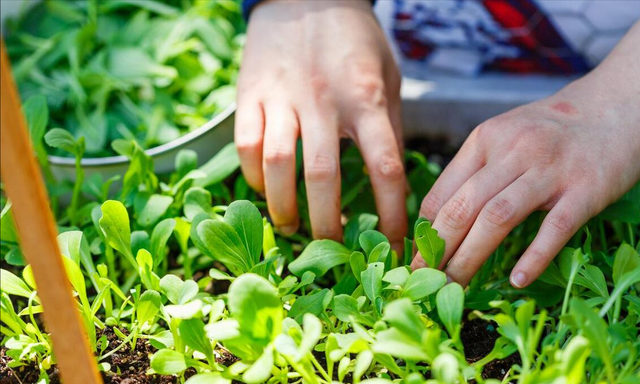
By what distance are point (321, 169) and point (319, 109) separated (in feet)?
0.25

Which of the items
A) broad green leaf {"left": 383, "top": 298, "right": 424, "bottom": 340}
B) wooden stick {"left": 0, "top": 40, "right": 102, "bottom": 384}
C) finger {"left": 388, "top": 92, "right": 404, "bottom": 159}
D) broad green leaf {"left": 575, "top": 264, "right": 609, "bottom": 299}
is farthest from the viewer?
finger {"left": 388, "top": 92, "right": 404, "bottom": 159}

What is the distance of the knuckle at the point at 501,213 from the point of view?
1.90ft

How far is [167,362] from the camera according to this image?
51 cm

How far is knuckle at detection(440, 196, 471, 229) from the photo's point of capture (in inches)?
23.7

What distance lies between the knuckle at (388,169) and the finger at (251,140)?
0.41 ft

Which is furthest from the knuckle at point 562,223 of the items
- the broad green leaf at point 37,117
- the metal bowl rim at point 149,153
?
the broad green leaf at point 37,117

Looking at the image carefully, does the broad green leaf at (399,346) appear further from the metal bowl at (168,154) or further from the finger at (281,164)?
the metal bowl at (168,154)

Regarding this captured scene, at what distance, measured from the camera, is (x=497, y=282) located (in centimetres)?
67

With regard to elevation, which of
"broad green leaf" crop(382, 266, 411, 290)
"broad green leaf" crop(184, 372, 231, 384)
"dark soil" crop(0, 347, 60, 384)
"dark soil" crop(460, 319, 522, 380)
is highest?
"broad green leaf" crop(382, 266, 411, 290)

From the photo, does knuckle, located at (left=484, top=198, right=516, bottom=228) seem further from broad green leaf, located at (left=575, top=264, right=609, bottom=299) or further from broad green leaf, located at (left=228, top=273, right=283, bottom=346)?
broad green leaf, located at (left=228, top=273, right=283, bottom=346)

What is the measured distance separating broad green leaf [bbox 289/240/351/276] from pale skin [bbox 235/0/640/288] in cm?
6

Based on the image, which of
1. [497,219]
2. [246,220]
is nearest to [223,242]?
[246,220]

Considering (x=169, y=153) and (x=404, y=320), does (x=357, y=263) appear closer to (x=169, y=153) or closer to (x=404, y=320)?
(x=404, y=320)

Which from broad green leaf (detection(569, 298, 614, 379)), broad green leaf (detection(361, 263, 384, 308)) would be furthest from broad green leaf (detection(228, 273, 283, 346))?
broad green leaf (detection(569, 298, 614, 379))
